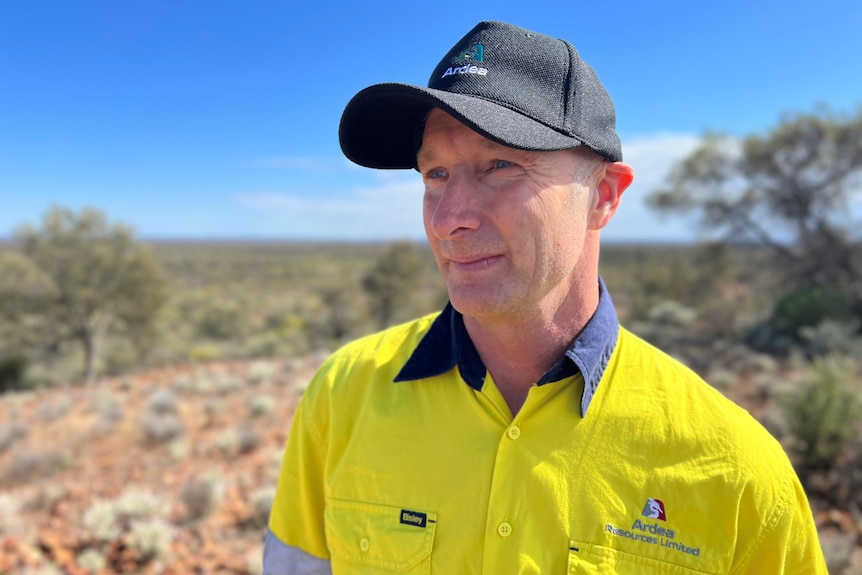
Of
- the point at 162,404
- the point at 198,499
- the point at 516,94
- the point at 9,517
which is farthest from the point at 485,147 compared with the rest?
the point at 162,404

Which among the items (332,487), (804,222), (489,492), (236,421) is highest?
(804,222)

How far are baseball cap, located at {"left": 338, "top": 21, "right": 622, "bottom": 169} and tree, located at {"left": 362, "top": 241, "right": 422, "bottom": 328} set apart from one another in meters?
23.2

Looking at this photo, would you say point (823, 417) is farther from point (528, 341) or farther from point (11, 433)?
point (11, 433)

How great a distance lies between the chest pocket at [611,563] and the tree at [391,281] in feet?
76.4

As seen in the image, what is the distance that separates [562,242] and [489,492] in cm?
66

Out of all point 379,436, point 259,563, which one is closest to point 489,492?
point 379,436

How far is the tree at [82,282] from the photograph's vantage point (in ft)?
59.3

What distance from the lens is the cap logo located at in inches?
51.0

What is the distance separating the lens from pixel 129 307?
19672 mm

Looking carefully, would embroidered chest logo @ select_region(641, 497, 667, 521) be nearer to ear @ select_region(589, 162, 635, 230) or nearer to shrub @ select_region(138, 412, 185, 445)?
ear @ select_region(589, 162, 635, 230)

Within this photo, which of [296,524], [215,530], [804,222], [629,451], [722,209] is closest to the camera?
[629,451]

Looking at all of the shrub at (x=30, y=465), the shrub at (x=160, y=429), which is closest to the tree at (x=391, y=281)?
the shrub at (x=160, y=429)

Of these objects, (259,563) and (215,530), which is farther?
(215,530)

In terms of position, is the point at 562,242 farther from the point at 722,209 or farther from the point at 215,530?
the point at 722,209
